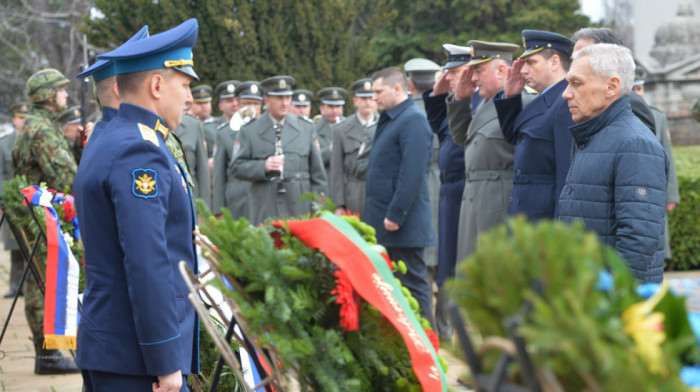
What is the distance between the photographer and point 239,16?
18.0 meters

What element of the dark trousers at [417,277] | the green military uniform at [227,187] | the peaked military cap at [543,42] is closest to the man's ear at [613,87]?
the peaked military cap at [543,42]

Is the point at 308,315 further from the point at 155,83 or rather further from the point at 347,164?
the point at 347,164

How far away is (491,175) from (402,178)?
149cm

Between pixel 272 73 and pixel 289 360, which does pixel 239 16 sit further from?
pixel 289 360

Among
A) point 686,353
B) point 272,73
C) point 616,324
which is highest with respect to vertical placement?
point 616,324

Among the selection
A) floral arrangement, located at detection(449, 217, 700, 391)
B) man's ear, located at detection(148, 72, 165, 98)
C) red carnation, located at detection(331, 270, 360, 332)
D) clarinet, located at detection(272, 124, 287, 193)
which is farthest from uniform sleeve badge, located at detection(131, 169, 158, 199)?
clarinet, located at detection(272, 124, 287, 193)

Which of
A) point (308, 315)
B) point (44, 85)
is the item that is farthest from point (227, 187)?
point (308, 315)

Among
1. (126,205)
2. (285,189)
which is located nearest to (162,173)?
(126,205)

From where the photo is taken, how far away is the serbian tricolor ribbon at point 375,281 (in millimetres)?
2215

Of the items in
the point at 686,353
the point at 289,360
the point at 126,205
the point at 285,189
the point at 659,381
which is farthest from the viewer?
the point at 285,189

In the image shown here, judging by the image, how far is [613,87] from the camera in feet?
12.8

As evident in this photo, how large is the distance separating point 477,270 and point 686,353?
1.15ft

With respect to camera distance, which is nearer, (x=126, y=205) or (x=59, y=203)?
(x=126, y=205)

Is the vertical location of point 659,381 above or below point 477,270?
below
